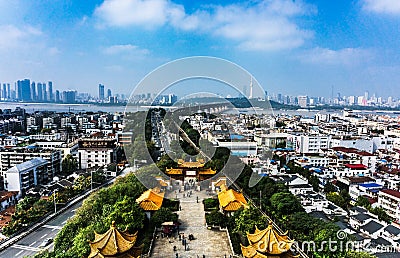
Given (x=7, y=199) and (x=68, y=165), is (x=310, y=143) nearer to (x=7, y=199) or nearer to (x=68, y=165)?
(x=68, y=165)

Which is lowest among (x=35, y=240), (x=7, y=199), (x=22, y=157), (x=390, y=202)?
(x=35, y=240)

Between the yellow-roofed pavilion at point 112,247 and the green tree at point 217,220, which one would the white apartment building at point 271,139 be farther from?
the yellow-roofed pavilion at point 112,247

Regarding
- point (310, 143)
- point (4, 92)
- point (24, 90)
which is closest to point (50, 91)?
point (24, 90)

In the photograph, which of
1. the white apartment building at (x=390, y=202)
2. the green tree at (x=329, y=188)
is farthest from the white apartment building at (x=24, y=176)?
the white apartment building at (x=390, y=202)

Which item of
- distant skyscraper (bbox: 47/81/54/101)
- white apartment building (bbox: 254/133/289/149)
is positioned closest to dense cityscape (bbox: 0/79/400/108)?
distant skyscraper (bbox: 47/81/54/101)

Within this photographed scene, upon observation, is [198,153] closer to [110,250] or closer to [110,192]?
[110,192]
